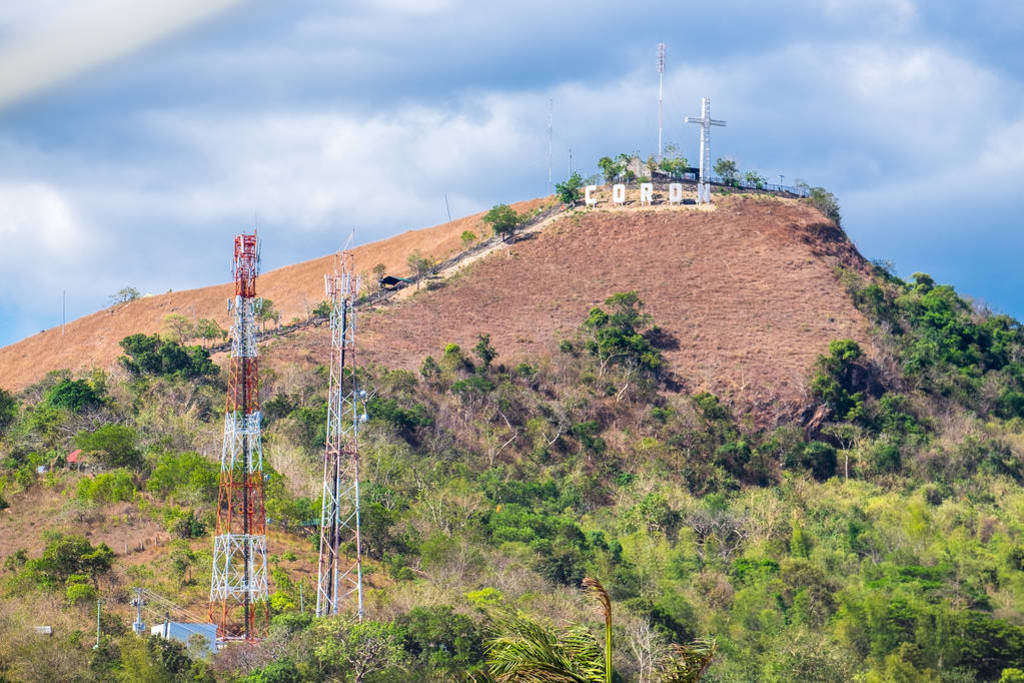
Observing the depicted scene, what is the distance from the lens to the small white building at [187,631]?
4150cm

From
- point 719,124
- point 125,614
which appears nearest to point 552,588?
point 125,614

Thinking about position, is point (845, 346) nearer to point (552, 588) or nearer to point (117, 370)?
point (552, 588)

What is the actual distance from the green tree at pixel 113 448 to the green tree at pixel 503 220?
39.4m

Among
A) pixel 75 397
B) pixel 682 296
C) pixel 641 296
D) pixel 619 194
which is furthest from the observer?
pixel 619 194

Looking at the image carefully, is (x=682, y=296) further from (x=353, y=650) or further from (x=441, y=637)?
(x=353, y=650)

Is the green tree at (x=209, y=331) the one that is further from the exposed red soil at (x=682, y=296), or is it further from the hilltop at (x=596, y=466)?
the exposed red soil at (x=682, y=296)

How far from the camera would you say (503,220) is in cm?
9406

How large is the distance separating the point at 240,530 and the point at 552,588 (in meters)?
11.8

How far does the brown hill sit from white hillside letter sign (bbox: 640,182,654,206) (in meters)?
1.26

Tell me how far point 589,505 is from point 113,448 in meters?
21.5

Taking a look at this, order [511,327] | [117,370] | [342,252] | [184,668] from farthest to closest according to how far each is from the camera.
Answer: [511,327] → [117,370] → [342,252] → [184,668]

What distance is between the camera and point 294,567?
52.4 m

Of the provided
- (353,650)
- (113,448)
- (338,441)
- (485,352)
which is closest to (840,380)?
(485,352)

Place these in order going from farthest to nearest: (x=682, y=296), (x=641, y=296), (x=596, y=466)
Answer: (x=682, y=296) → (x=641, y=296) → (x=596, y=466)
